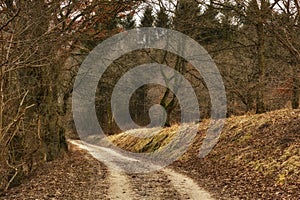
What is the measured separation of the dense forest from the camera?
8727 mm

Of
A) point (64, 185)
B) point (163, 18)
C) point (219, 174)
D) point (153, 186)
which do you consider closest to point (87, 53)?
point (163, 18)

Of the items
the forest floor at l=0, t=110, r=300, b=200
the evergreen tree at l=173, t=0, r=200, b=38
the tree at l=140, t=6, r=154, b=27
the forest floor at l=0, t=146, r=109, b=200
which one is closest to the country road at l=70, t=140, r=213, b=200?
the forest floor at l=0, t=110, r=300, b=200

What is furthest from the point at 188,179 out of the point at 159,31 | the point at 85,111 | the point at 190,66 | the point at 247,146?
the point at 85,111

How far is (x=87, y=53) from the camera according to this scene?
66.5 feet

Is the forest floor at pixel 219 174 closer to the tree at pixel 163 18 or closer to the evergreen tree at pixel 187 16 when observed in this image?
the evergreen tree at pixel 187 16

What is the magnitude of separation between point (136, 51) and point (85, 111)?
21728 millimetres

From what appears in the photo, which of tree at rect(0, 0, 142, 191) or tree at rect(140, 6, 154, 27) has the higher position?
tree at rect(140, 6, 154, 27)

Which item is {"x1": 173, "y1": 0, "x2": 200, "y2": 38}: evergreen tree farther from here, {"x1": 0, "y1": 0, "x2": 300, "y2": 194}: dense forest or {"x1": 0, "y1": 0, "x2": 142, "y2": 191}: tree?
{"x1": 0, "y1": 0, "x2": 142, "y2": 191}: tree

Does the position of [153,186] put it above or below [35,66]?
below

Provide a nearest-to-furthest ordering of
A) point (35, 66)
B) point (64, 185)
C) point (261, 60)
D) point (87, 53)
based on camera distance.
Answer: point (35, 66), point (64, 185), point (261, 60), point (87, 53)

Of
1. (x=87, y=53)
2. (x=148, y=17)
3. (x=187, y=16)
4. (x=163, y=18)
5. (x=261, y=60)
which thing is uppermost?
(x=148, y=17)

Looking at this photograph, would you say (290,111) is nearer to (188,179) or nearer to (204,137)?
(204,137)

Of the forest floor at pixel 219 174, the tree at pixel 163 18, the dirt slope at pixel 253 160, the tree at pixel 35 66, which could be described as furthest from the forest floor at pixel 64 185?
the tree at pixel 163 18

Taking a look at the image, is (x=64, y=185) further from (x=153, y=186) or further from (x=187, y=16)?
(x=187, y=16)
